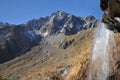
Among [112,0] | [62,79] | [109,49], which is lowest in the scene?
[62,79]

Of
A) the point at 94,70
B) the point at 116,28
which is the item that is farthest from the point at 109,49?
the point at 116,28

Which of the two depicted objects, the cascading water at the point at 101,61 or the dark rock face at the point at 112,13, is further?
the cascading water at the point at 101,61

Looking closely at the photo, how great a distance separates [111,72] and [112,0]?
3007 centimetres

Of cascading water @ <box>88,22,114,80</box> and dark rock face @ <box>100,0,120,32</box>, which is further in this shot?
cascading water @ <box>88,22,114,80</box>

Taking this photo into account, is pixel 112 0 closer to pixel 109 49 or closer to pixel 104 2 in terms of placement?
pixel 104 2

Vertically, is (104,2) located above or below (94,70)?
above

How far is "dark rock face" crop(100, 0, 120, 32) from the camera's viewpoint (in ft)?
99.6

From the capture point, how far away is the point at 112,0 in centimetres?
3012

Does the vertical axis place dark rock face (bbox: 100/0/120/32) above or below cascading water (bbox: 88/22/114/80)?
above

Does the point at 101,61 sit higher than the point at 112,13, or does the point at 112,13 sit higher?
the point at 112,13

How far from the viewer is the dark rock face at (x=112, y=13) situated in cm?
3036

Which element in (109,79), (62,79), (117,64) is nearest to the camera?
(109,79)

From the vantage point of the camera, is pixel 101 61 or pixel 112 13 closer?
pixel 112 13

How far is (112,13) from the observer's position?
105ft
